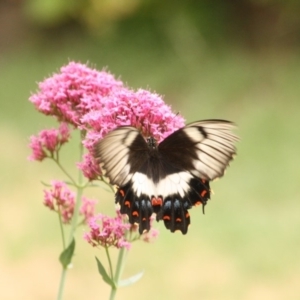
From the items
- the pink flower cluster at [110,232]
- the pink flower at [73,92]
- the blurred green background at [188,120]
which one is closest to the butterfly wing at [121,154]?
the pink flower cluster at [110,232]

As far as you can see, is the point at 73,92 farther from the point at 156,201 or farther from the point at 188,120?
the point at 188,120

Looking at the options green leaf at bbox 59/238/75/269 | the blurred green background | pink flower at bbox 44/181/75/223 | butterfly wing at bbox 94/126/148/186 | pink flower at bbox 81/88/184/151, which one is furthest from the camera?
the blurred green background

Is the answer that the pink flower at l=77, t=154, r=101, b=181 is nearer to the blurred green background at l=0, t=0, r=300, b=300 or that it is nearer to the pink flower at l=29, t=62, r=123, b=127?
the pink flower at l=29, t=62, r=123, b=127

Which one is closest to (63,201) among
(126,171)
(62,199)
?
(62,199)

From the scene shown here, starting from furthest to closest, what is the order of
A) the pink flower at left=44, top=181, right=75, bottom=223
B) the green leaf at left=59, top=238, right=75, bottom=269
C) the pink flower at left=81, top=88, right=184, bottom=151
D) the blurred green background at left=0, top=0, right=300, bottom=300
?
the blurred green background at left=0, top=0, right=300, bottom=300
the pink flower at left=44, top=181, right=75, bottom=223
the green leaf at left=59, top=238, right=75, bottom=269
the pink flower at left=81, top=88, right=184, bottom=151

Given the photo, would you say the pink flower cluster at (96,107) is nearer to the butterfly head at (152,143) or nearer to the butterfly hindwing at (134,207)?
the butterfly head at (152,143)

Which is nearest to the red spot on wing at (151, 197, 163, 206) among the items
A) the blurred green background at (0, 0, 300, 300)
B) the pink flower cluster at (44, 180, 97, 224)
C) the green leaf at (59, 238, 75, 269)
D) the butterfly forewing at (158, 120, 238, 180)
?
the butterfly forewing at (158, 120, 238, 180)
